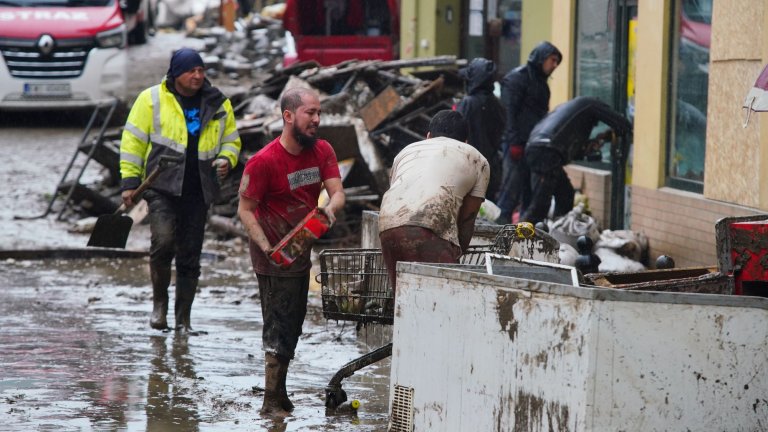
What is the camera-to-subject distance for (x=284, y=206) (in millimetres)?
7047

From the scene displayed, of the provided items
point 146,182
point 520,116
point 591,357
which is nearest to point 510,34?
point 520,116

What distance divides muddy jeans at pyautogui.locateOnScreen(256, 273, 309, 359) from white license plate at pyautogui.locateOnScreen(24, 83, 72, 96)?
1323 centimetres

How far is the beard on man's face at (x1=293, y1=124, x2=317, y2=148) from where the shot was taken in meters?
6.97

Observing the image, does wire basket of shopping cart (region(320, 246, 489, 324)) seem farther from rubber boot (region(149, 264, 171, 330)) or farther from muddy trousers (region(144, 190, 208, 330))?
rubber boot (region(149, 264, 171, 330))

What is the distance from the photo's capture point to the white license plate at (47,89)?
19484mm

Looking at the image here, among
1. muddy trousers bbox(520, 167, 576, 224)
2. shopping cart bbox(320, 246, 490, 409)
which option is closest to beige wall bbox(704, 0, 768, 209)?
muddy trousers bbox(520, 167, 576, 224)

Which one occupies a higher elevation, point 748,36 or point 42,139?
point 748,36

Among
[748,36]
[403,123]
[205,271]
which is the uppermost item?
[748,36]

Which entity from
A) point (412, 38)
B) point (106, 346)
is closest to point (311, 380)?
point (106, 346)

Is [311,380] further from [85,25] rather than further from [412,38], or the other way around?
[412,38]

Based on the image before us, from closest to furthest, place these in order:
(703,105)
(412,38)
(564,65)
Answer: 1. (703,105)
2. (564,65)
3. (412,38)

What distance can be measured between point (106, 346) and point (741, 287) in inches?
171

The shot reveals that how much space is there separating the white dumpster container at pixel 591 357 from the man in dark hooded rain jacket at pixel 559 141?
618 cm

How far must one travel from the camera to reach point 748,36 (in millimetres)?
10109
